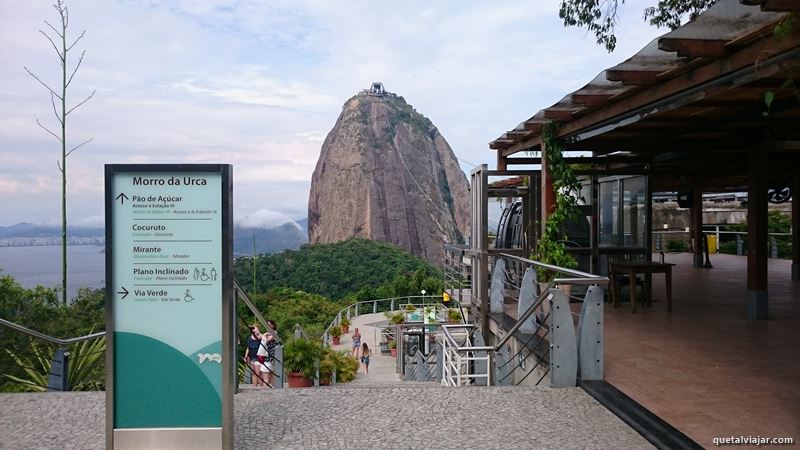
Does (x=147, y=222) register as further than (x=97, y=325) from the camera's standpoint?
No

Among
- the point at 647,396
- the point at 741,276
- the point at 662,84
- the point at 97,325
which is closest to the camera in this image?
the point at 647,396

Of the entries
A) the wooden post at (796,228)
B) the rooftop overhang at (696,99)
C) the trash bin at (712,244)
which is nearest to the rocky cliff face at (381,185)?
the trash bin at (712,244)

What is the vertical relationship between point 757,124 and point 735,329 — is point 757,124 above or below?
above

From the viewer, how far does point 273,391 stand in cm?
556

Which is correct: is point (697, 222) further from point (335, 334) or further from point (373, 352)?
point (335, 334)

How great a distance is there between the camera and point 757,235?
851 cm

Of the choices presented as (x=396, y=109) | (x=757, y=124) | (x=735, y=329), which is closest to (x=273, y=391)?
(x=735, y=329)

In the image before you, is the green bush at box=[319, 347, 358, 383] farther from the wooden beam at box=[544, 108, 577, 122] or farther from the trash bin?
the trash bin

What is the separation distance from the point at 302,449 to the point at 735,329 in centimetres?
590

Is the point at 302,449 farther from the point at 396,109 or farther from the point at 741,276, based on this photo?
the point at 396,109

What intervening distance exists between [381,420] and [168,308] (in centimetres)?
166

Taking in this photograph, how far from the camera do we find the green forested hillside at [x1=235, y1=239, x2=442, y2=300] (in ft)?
163

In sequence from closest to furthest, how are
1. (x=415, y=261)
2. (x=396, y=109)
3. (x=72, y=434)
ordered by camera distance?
(x=72, y=434)
(x=415, y=261)
(x=396, y=109)

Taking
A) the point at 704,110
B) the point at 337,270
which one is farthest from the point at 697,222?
the point at 337,270
